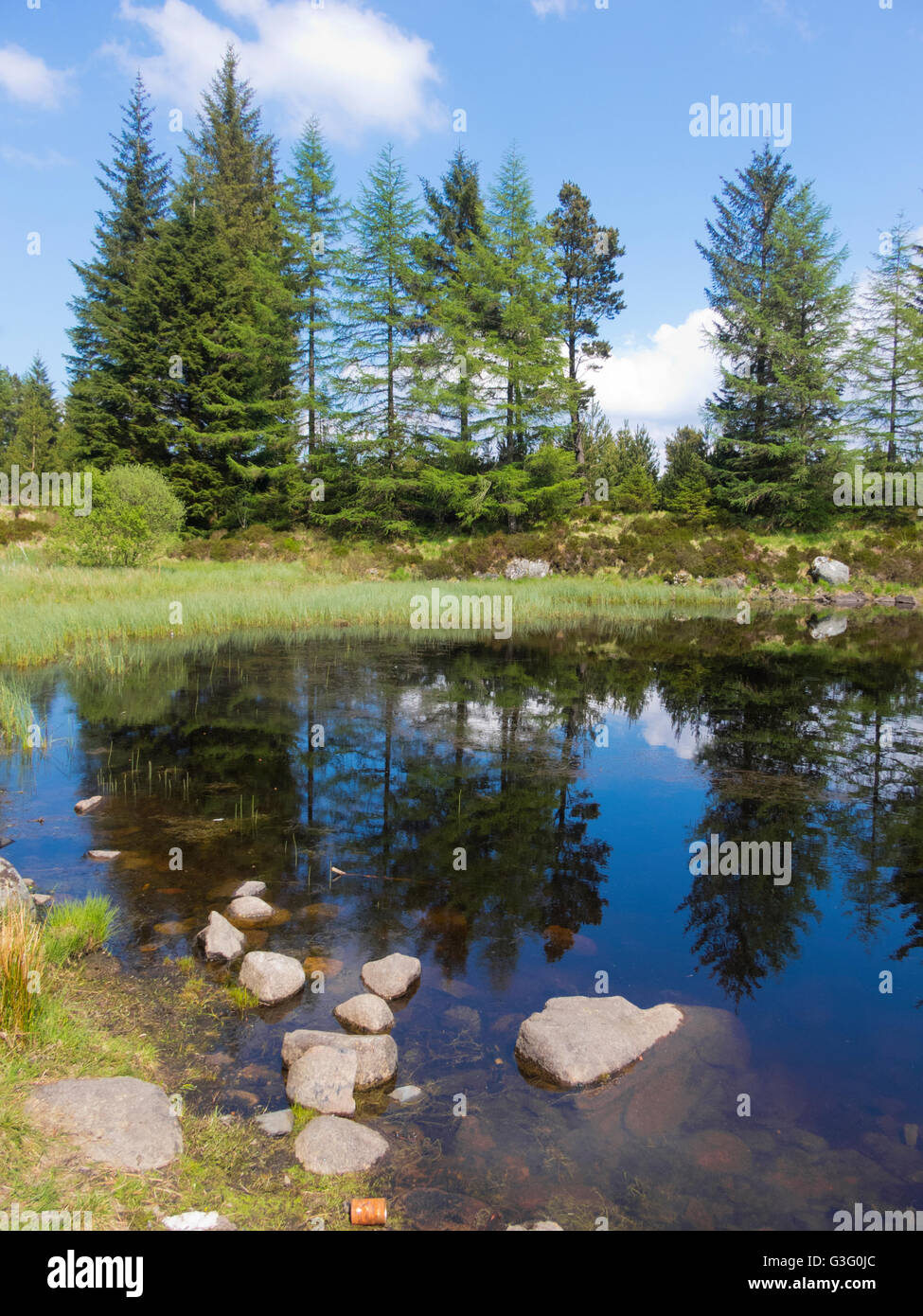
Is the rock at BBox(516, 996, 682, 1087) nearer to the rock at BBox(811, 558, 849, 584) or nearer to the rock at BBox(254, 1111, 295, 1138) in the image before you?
the rock at BBox(254, 1111, 295, 1138)

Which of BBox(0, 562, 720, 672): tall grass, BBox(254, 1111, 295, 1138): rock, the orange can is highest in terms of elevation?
BBox(0, 562, 720, 672): tall grass

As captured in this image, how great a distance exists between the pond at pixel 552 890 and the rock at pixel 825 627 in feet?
27.7

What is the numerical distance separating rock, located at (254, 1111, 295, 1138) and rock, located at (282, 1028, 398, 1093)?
351 mm

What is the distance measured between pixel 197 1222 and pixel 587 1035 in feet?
6.95

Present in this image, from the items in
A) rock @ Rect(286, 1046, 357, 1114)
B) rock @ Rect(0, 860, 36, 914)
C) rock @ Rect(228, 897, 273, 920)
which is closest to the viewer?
rock @ Rect(286, 1046, 357, 1114)

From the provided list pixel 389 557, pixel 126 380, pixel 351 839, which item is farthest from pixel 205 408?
pixel 351 839

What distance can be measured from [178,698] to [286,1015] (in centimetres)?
919

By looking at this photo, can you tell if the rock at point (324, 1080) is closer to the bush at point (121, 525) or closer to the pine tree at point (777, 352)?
the bush at point (121, 525)

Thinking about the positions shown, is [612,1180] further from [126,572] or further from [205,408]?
[205,408]

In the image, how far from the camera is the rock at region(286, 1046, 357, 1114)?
361 centimetres

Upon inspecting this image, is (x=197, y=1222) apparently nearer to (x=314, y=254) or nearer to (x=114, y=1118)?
(x=114, y=1118)

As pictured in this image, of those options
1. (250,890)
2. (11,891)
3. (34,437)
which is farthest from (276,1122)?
(34,437)

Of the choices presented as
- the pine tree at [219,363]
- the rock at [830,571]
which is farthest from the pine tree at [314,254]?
the rock at [830,571]

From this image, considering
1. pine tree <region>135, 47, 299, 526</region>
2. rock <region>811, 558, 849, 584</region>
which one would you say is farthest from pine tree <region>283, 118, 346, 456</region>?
rock <region>811, 558, 849, 584</region>
